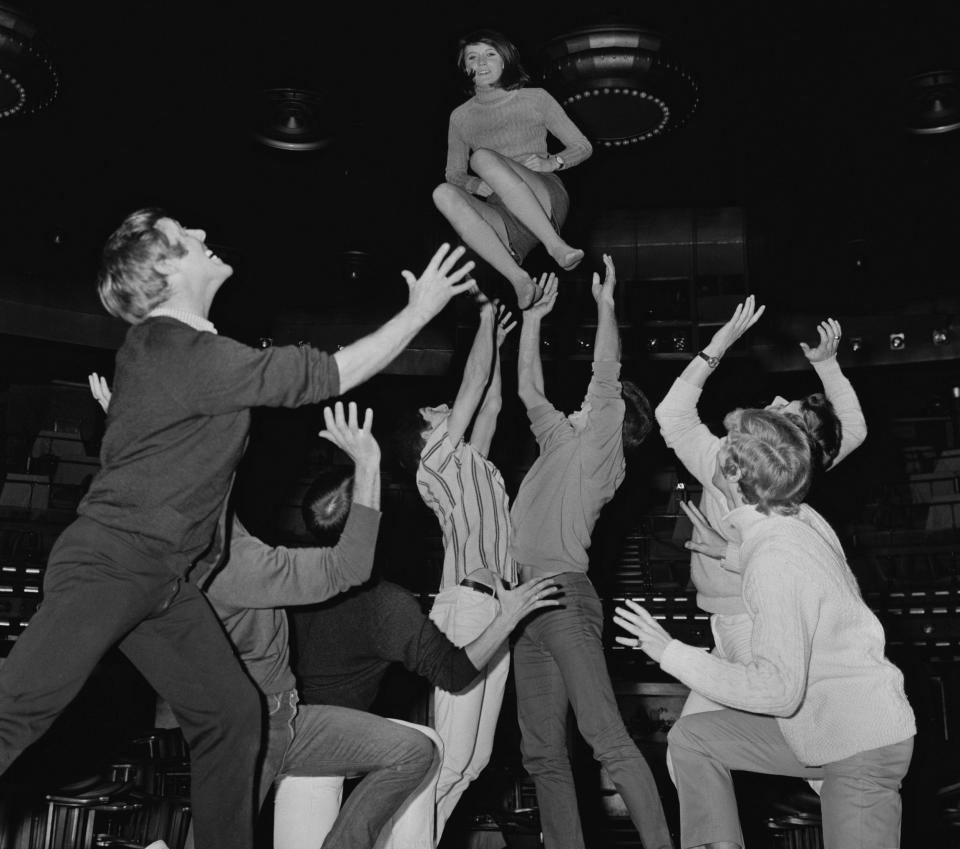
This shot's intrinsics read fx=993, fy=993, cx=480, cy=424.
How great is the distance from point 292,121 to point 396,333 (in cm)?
514

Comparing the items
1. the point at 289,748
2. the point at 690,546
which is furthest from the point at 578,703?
the point at 289,748

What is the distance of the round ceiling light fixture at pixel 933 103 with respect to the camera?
6.38 metres

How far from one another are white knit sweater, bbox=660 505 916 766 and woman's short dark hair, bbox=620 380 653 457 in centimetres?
135

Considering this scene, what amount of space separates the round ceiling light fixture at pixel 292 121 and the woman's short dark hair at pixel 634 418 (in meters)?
3.85

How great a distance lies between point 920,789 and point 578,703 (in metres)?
1.32

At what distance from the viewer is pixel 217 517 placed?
88.6 inches

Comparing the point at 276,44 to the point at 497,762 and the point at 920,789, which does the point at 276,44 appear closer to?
the point at 497,762

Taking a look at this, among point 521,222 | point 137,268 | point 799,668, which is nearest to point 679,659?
point 799,668

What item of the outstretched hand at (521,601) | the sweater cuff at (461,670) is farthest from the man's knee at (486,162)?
the sweater cuff at (461,670)

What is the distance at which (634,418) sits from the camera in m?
3.70

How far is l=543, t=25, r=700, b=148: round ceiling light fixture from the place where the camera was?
5.25m

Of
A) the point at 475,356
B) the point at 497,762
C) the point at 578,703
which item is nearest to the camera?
the point at 578,703

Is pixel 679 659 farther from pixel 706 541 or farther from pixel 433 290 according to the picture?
pixel 433 290

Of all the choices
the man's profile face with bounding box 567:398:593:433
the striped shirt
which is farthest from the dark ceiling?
the striped shirt
